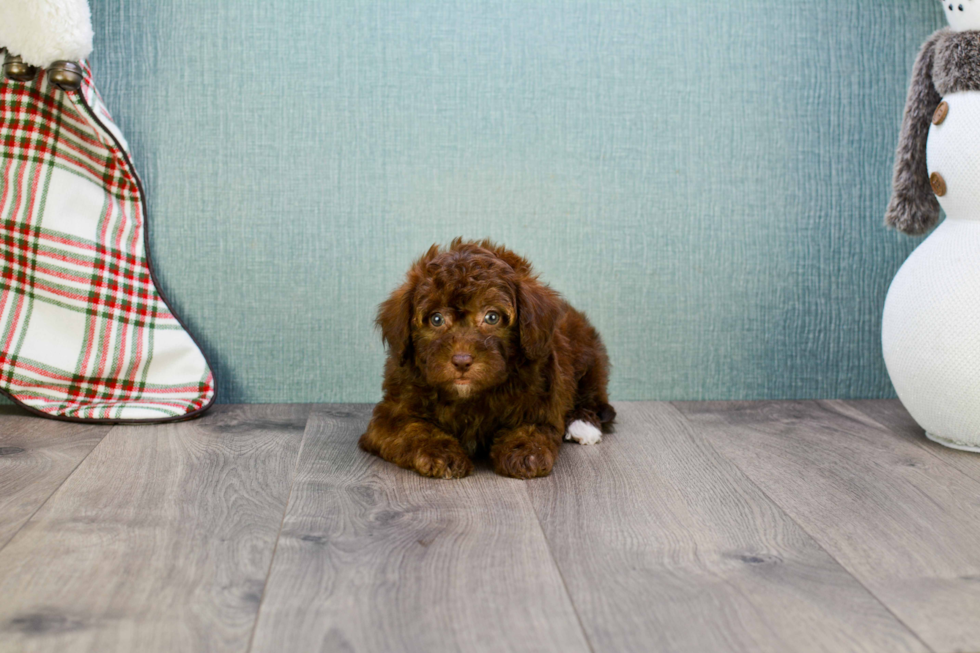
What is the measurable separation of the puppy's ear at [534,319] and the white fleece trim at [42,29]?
1.44 metres

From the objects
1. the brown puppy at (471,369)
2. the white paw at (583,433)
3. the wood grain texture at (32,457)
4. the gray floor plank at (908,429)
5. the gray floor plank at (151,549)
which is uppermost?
the brown puppy at (471,369)

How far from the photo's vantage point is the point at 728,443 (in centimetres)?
249

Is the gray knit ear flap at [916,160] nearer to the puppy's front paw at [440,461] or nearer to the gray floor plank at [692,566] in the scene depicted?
the gray floor plank at [692,566]

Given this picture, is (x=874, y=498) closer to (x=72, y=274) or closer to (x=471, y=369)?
(x=471, y=369)

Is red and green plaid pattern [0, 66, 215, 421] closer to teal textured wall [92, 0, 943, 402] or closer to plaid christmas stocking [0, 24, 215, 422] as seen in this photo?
plaid christmas stocking [0, 24, 215, 422]

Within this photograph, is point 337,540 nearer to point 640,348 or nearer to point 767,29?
point 640,348

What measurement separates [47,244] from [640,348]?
74.7 inches

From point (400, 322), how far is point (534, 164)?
3.18 feet

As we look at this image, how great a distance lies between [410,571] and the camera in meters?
1.57

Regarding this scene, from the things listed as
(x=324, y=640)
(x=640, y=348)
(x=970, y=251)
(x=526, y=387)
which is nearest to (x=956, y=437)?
(x=970, y=251)

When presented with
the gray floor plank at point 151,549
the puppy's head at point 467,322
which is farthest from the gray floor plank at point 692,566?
the gray floor plank at point 151,549

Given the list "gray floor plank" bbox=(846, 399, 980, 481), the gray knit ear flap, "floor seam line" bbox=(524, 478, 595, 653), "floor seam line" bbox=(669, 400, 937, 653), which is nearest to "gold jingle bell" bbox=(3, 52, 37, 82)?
"floor seam line" bbox=(524, 478, 595, 653)

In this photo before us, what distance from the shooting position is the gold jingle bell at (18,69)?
2.44 m

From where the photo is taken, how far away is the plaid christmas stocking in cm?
257
